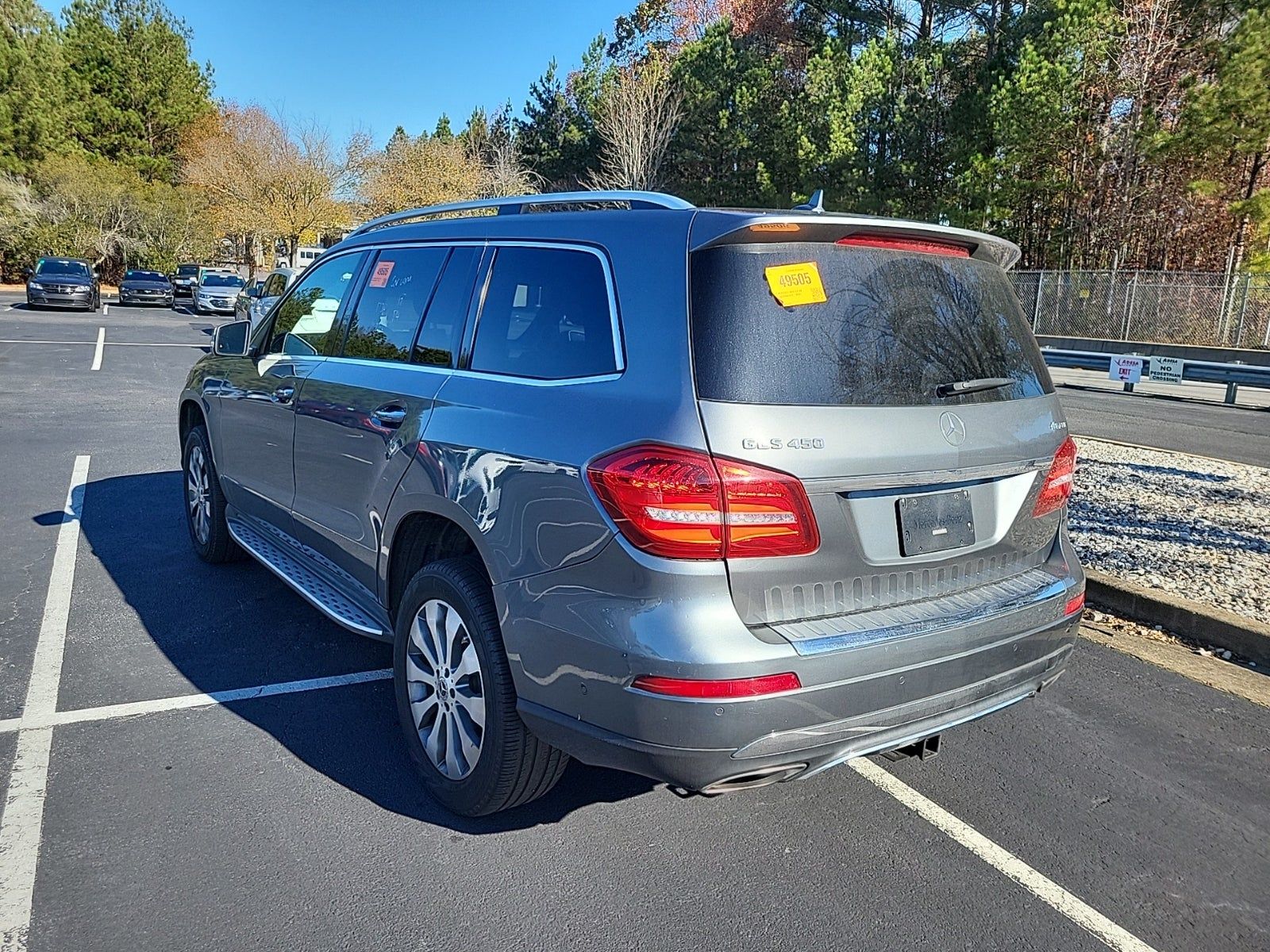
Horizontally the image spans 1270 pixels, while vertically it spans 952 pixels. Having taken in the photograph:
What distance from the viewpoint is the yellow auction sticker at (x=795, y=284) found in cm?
254

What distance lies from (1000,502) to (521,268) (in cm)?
171

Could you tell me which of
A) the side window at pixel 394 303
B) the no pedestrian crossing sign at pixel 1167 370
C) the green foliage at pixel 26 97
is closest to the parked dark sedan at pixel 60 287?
the green foliage at pixel 26 97

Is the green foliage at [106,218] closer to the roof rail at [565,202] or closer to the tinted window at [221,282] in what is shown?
the tinted window at [221,282]

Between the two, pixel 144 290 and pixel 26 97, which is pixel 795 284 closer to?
pixel 144 290

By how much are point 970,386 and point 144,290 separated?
3813cm

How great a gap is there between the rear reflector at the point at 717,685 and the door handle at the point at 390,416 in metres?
1.46

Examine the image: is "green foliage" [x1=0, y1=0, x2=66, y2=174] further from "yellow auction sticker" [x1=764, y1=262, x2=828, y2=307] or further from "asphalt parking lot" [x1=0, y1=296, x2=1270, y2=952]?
"yellow auction sticker" [x1=764, y1=262, x2=828, y2=307]

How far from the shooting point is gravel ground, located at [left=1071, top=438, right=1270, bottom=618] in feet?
17.5

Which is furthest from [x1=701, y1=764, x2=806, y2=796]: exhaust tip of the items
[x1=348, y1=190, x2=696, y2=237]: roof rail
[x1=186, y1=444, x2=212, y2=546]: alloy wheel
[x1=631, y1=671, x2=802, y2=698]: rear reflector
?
[x1=186, y1=444, x2=212, y2=546]: alloy wheel

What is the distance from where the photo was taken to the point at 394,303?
12.3 feet

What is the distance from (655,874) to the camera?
2.80m

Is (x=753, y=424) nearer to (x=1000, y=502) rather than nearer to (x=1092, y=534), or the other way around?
(x=1000, y=502)

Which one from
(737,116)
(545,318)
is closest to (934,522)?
(545,318)

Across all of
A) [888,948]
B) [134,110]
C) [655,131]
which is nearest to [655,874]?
[888,948]
